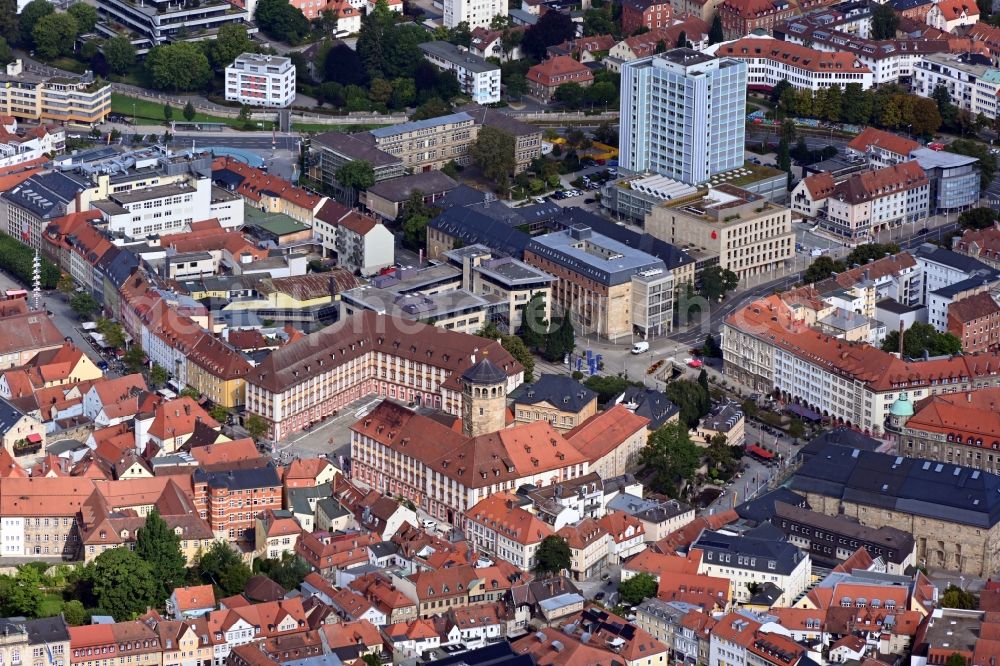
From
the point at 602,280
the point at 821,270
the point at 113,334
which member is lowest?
the point at 821,270

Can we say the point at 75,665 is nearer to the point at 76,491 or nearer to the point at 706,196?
the point at 76,491

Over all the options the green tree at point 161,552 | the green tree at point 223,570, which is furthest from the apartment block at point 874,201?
the green tree at point 161,552

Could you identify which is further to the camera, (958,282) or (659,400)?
(958,282)

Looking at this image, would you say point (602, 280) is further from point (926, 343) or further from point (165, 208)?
point (165, 208)

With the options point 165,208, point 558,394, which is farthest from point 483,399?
point 165,208

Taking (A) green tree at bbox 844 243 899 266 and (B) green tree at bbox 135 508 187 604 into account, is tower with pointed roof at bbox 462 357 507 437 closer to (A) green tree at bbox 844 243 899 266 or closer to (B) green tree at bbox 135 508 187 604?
(B) green tree at bbox 135 508 187 604

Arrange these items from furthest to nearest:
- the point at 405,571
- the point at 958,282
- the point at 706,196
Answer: the point at 706,196
the point at 958,282
the point at 405,571

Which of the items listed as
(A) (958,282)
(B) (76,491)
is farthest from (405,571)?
(A) (958,282)
